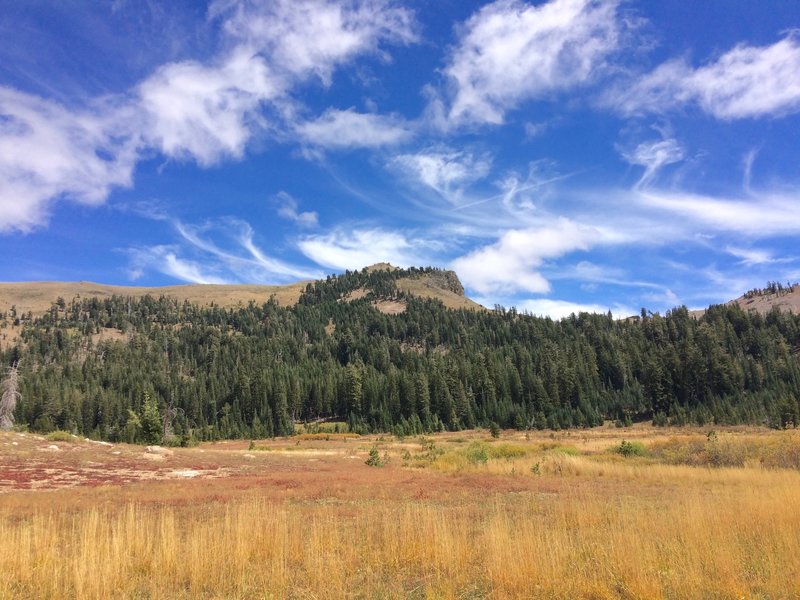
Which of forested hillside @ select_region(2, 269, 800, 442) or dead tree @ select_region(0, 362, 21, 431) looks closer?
dead tree @ select_region(0, 362, 21, 431)

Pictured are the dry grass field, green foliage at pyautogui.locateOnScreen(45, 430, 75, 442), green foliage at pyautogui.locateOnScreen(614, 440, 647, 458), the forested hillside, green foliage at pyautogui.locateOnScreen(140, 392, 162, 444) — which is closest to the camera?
the dry grass field

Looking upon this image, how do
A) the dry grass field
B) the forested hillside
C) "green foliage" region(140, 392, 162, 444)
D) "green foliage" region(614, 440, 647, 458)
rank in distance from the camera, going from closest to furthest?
1. the dry grass field
2. "green foliage" region(614, 440, 647, 458)
3. "green foliage" region(140, 392, 162, 444)
4. the forested hillside

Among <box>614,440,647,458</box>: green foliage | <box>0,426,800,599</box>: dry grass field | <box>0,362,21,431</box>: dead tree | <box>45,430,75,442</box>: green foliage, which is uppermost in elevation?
<box>0,362,21,431</box>: dead tree

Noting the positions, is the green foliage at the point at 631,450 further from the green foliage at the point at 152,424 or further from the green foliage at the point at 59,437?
the green foliage at the point at 152,424

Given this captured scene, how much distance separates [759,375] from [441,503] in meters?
133

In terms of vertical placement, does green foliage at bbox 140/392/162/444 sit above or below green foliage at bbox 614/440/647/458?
above

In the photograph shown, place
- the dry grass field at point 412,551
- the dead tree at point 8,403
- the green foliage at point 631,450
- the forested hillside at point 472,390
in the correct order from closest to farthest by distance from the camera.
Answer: the dry grass field at point 412,551, the green foliage at point 631,450, the dead tree at point 8,403, the forested hillside at point 472,390

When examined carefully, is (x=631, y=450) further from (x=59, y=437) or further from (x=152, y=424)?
(x=152, y=424)

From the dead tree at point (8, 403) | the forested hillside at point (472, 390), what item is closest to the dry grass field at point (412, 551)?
the dead tree at point (8, 403)

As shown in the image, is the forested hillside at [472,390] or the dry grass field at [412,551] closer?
the dry grass field at [412,551]

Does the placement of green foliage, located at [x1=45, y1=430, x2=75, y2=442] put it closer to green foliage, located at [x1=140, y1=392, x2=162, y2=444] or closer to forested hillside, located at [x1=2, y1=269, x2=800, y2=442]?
green foliage, located at [x1=140, y1=392, x2=162, y2=444]

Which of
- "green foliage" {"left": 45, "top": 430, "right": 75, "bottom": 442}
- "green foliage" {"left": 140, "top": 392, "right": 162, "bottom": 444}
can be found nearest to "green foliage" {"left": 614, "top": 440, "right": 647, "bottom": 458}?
"green foliage" {"left": 45, "top": 430, "right": 75, "bottom": 442}

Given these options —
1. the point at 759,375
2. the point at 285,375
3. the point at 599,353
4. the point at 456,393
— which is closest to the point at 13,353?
the point at 285,375

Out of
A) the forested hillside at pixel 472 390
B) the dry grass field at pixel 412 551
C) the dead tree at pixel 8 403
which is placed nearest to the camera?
the dry grass field at pixel 412 551
